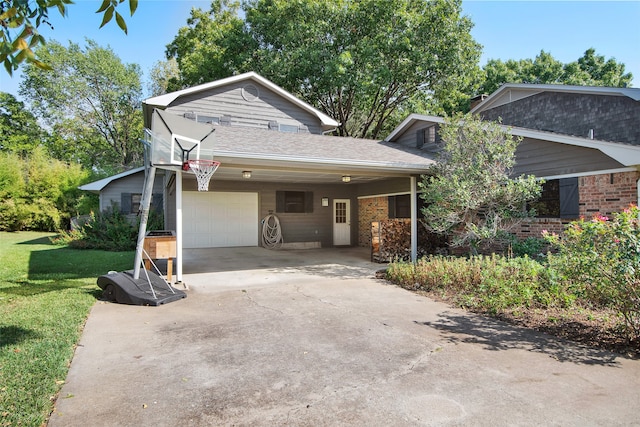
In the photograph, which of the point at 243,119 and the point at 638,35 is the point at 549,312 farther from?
the point at 243,119

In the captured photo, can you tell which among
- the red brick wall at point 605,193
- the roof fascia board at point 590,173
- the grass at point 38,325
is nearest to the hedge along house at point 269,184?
the roof fascia board at point 590,173

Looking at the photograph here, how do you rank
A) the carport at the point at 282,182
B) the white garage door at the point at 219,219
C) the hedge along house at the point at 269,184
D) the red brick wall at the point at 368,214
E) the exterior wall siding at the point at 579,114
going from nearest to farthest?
1. the carport at the point at 282,182
2. the hedge along house at the point at 269,184
3. the exterior wall siding at the point at 579,114
4. the red brick wall at the point at 368,214
5. the white garage door at the point at 219,219

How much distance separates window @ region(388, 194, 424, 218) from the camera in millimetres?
11836

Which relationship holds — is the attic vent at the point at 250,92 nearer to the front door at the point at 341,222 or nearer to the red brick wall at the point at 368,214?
the front door at the point at 341,222

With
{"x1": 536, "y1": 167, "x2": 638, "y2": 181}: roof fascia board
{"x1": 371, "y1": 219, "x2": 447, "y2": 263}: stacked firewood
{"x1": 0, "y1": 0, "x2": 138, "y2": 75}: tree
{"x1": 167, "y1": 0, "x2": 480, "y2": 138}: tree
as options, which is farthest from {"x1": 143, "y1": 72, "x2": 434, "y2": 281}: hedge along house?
{"x1": 0, "y1": 0, "x2": 138, "y2": 75}: tree

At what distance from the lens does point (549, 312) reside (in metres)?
5.20

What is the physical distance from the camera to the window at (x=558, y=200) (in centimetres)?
768

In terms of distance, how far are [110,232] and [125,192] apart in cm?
302

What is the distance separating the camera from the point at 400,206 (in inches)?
477

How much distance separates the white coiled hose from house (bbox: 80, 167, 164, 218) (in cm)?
503

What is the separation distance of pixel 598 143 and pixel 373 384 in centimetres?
674

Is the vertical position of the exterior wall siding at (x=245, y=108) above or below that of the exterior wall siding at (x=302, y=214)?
above

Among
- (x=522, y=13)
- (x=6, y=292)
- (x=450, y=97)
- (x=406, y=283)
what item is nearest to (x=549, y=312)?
(x=406, y=283)

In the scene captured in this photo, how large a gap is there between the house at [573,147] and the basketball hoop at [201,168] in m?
5.98
